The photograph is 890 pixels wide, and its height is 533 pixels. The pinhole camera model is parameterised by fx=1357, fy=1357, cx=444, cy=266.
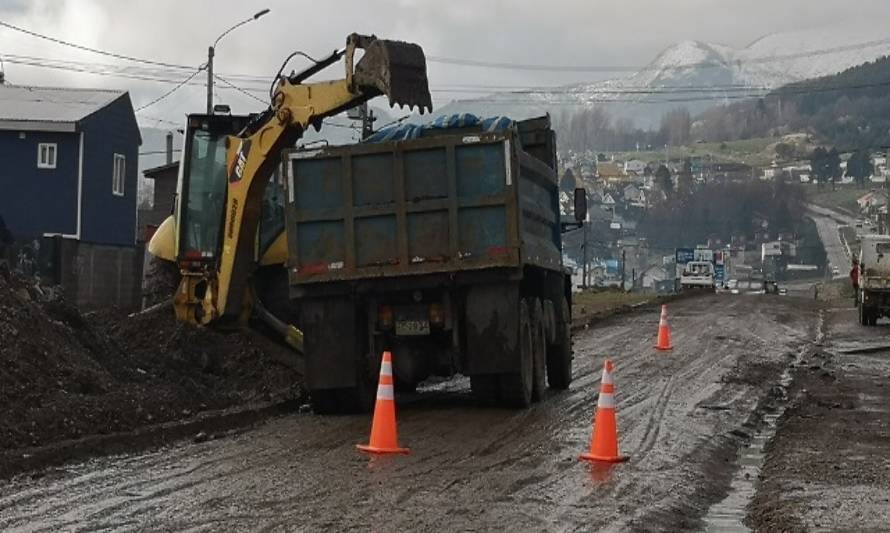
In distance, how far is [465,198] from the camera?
14.5 m

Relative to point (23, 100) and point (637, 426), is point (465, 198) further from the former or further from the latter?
point (23, 100)

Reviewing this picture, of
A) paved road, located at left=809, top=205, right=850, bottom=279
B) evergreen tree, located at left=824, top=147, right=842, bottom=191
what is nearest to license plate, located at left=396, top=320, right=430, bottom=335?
paved road, located at left=809, top=205, right=850, bottom=279

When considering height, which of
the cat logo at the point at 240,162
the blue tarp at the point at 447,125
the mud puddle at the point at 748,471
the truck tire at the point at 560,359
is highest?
the blue tarp at the point at 447,125

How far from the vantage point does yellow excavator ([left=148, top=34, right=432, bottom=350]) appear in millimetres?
15430

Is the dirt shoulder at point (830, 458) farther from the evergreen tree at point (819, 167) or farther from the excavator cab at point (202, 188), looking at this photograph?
the evergreen tree at point (819, 167)

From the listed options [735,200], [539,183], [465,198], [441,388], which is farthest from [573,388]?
[735,200]

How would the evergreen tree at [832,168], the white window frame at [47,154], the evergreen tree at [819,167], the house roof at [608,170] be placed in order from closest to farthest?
the white window frame at [47,154], the evergreen tree at [832,168], the evergreen tree at [819,167], the house roof at [608,170]

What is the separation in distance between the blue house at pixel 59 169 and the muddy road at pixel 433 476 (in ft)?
80.5

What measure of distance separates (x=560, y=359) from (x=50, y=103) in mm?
27511

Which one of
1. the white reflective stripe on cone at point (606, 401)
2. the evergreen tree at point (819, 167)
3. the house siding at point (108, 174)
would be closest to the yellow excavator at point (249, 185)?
the white reflective stripe on cone at point (606, 401)

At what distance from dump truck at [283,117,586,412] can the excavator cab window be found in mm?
2951

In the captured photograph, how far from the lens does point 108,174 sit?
41625 mm

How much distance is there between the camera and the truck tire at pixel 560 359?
1825 cm

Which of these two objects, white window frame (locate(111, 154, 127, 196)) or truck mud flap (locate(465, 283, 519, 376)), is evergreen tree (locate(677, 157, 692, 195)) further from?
truck mud flap (locate(465, 283, 519, 376))
